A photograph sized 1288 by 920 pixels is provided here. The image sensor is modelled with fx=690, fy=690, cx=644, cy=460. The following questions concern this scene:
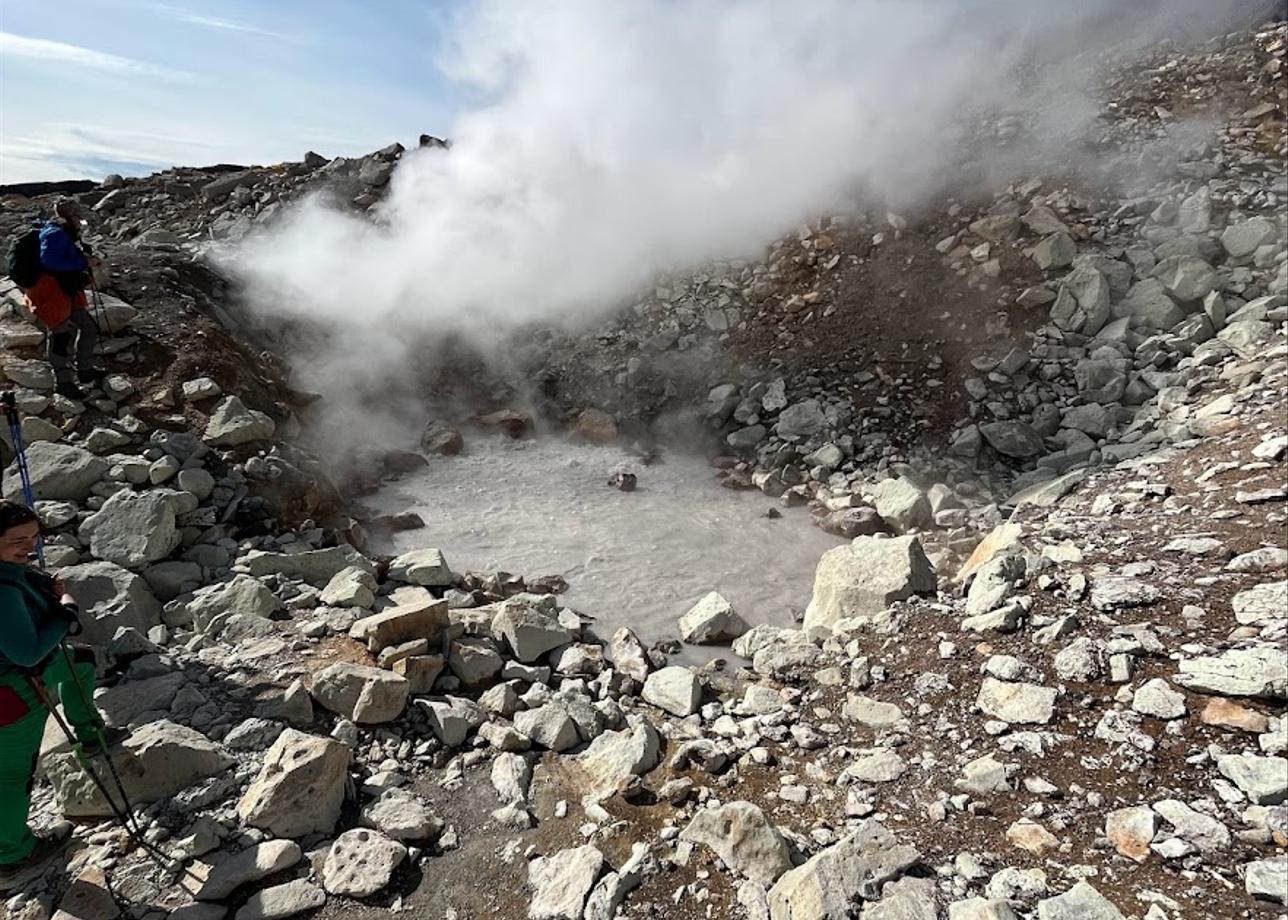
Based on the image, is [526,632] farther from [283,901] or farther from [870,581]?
[870,581]

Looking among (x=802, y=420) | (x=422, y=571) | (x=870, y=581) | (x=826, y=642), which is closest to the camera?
(x=826, y=642)

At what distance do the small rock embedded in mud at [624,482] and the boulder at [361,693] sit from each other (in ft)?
16.3

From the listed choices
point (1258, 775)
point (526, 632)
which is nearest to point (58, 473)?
point (526, 632)

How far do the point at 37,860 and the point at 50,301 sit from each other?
18.1 feet

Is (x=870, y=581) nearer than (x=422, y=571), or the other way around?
(x=870, y=581)

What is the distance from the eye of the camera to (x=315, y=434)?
883 cm

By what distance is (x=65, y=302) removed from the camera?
21.4 feet

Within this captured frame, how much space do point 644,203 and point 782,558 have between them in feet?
25.4

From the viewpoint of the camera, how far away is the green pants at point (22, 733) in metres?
2.71

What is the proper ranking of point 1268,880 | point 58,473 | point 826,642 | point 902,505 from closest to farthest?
point 1268,880 → point 826,642 → point 58,473 → point 902,505

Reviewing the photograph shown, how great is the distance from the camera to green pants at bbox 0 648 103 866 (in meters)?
2.71

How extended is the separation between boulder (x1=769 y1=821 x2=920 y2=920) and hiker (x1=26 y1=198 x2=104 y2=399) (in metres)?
7.51

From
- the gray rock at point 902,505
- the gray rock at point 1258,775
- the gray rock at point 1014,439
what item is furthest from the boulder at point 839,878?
the gray rock at point 1014,439

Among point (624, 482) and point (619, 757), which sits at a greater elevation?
point (624, 482)
